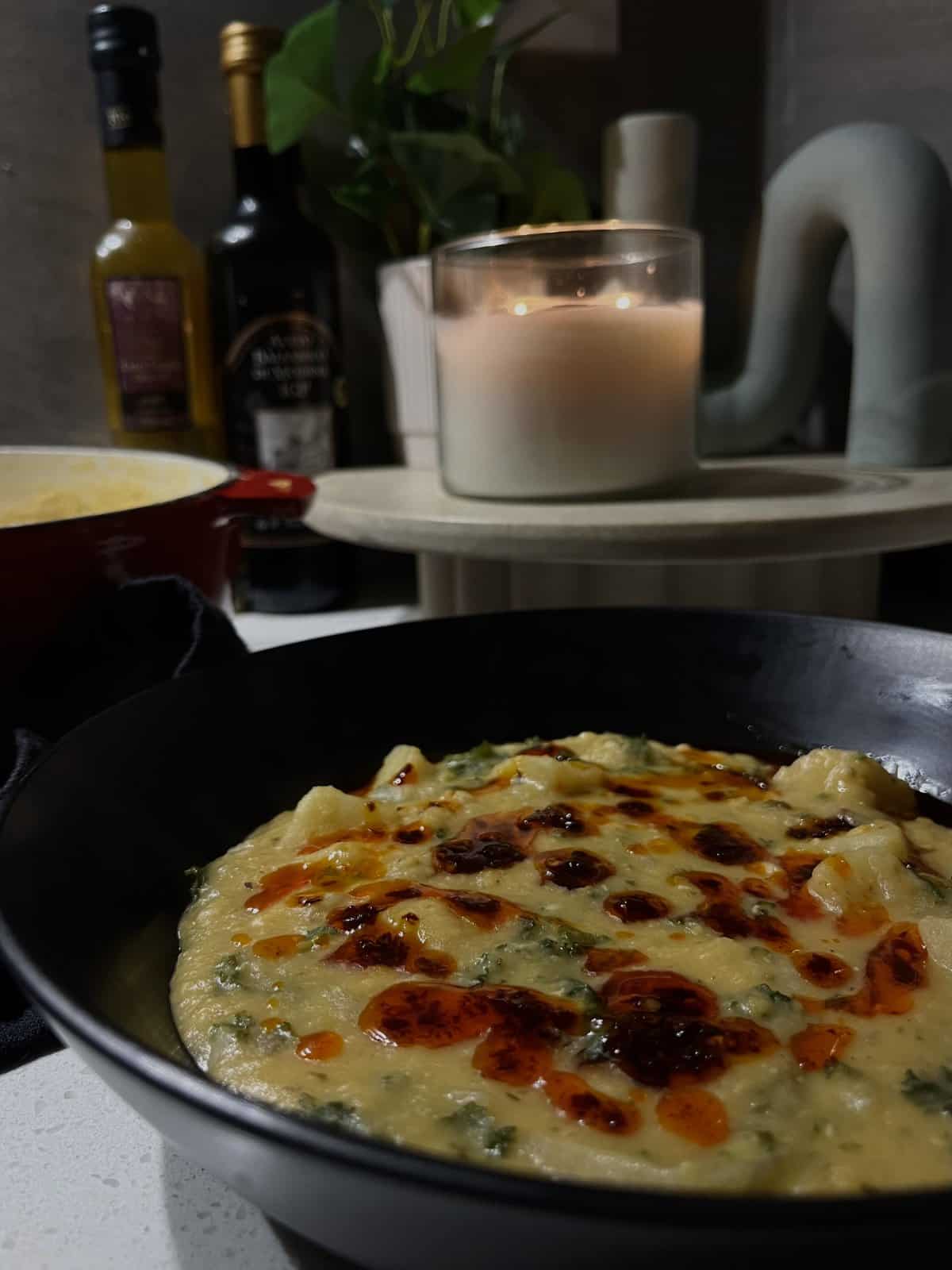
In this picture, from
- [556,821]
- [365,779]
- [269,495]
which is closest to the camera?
[556,821]

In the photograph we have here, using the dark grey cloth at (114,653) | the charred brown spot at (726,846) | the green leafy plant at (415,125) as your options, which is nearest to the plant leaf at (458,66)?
the green leafy plant at (415,125)

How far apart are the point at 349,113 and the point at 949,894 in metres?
1.16

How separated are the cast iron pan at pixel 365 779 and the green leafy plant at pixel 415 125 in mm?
756

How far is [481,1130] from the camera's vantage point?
1.25ft

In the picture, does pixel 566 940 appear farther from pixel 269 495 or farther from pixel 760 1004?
pixel 269 495

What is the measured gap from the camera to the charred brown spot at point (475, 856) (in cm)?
56

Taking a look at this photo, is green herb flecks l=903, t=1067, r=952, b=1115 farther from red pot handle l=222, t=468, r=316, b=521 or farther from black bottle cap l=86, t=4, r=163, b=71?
black bottle cap l=86, t=4, r=163, b=71

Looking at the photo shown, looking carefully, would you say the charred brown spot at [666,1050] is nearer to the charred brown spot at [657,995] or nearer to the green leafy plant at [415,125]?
the charred brown spot at [657,995]

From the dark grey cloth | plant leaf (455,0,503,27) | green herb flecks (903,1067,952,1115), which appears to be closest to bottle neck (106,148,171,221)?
plant leaf (455,0,503,27)

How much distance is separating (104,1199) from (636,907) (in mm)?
251

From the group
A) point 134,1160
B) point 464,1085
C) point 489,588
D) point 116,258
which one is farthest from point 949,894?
point 116,258

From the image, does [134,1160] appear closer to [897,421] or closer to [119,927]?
[119,927]

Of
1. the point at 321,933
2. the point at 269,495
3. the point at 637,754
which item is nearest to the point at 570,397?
the point at 269,495

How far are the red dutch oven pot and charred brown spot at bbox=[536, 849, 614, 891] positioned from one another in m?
0.36
